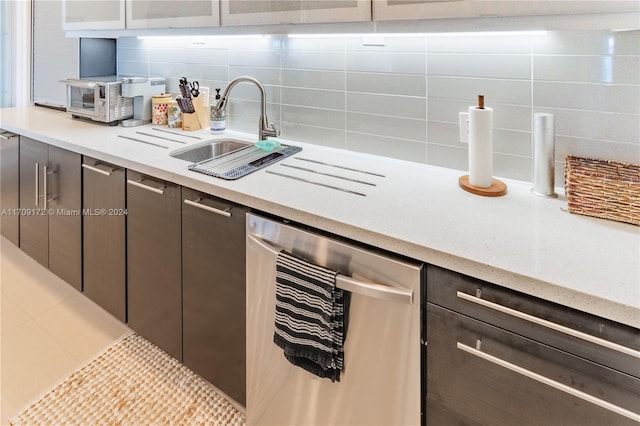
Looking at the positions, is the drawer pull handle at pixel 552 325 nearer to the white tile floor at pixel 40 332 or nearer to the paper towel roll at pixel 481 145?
the paper towel roll at pixel 481 145

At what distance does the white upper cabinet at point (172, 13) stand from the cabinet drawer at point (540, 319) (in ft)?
4.62

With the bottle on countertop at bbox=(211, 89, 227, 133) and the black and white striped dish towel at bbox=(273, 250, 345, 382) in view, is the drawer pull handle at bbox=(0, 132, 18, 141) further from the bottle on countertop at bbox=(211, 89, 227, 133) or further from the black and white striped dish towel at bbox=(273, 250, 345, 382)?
the black and white striped dish towel at bbox=(273, 250, 345, 382)

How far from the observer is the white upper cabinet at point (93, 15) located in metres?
2.09

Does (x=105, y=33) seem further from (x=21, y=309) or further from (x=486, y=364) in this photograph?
(x=486, y=364)

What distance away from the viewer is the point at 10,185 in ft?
8.18

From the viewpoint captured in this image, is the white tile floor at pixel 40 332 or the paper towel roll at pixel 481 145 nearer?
the paper towel roll at pixel 481 145

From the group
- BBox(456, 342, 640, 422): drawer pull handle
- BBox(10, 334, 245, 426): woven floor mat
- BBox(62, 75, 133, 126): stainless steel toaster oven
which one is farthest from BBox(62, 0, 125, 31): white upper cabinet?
BBox(456, 342, 640, 422): drawer pull handle

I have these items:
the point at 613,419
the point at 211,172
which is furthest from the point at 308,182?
the point at 613,419

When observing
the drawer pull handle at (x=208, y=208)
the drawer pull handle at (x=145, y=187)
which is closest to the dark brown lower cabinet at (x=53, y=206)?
the drawer pull handle at (x=145, y=187)

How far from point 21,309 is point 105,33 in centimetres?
159

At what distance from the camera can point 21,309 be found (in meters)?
2.20

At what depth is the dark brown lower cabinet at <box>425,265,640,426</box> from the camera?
762 mm

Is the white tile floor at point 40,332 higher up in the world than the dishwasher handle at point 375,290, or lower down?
lower down

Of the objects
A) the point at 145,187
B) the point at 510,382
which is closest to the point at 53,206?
the point at 145,187
